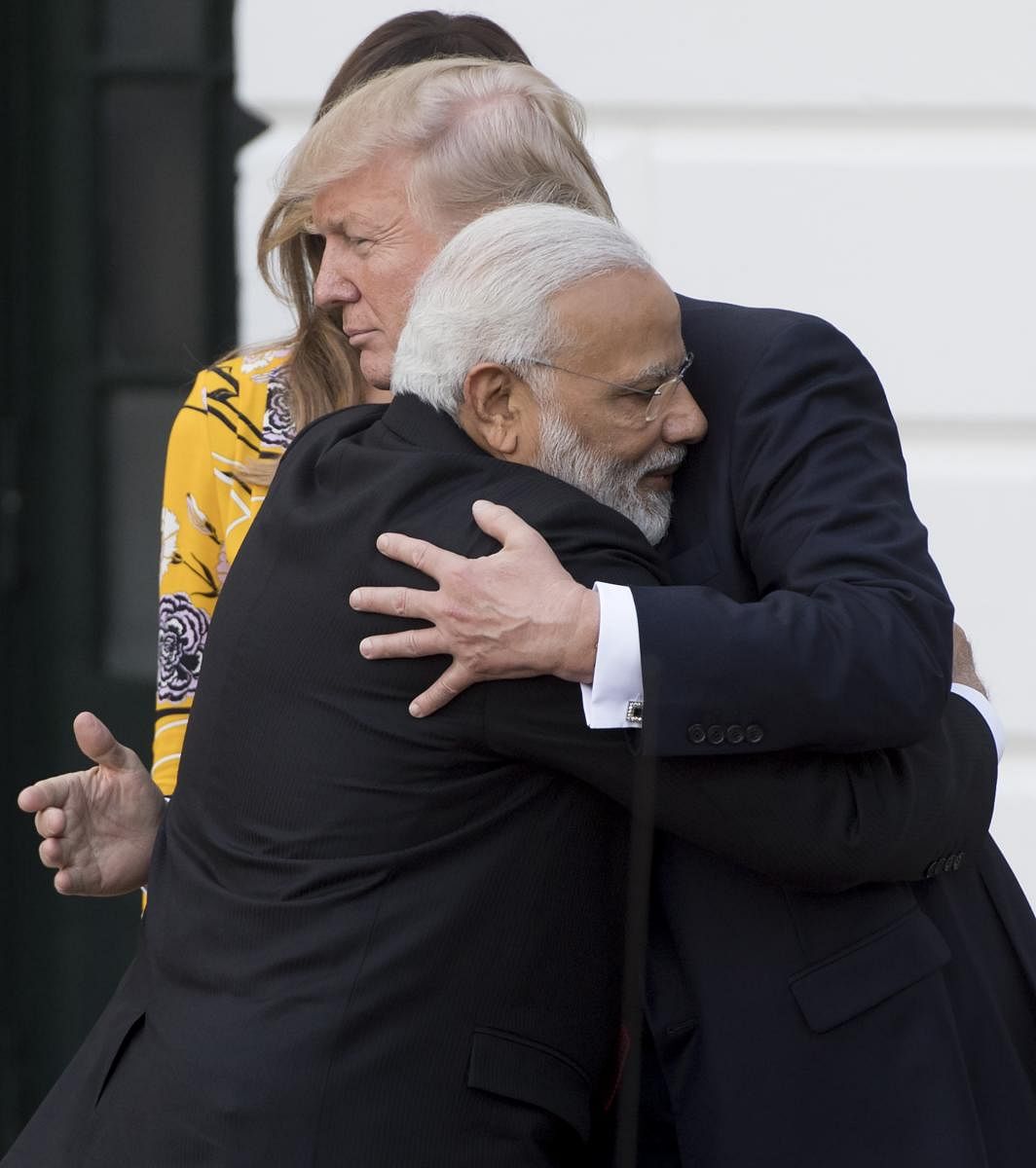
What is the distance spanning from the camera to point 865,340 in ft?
12.0

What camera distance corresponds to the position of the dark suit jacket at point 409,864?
5.26 ft

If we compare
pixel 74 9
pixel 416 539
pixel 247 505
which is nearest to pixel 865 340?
pixel 247 505

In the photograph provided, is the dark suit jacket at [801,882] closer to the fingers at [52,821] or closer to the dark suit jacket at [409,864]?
the dark suit jacket at [409,864]

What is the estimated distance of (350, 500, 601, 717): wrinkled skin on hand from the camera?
5.20 feet

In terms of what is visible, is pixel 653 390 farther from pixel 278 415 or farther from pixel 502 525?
pixel 278 415

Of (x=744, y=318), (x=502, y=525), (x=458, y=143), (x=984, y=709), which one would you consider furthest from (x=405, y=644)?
(x=458, y=143)

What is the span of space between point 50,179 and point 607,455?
252cm

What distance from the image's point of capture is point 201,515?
251 centimetres

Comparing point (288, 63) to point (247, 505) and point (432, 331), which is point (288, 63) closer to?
point (247, 505)

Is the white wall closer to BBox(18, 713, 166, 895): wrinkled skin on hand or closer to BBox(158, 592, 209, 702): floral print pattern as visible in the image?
BBox(158, 592, 209, 702): floral print pattern

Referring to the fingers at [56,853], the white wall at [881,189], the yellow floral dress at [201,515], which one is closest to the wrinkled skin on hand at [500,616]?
the fingers at [56,853]

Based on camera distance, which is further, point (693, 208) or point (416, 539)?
point (693, 208)

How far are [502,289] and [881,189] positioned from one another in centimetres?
214

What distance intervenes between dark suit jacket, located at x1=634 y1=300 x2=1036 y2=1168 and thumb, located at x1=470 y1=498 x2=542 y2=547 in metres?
0.13
